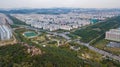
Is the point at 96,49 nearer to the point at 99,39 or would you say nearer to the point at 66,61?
the point at 99,39

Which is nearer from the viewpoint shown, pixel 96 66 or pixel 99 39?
pixel 96 66

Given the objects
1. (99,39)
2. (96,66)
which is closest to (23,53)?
(96,66)

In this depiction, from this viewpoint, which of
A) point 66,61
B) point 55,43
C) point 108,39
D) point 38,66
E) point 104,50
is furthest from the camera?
point 108,39

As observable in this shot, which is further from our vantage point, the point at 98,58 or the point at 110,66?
the point at 98,58

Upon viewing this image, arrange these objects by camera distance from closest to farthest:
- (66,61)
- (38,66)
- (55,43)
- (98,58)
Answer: (38,66) → (66,61) → (98,58) → (55,43)

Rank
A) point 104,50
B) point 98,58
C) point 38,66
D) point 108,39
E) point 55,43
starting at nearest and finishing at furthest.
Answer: point 38,66 < point 98,58 < point 104,50 < point 55,43 < point 108,39

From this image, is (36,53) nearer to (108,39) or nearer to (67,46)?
(67,46)

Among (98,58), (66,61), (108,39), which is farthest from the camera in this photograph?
(108,39)

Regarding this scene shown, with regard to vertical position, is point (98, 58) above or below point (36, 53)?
below

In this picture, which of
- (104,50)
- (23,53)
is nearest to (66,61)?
(23,53)
